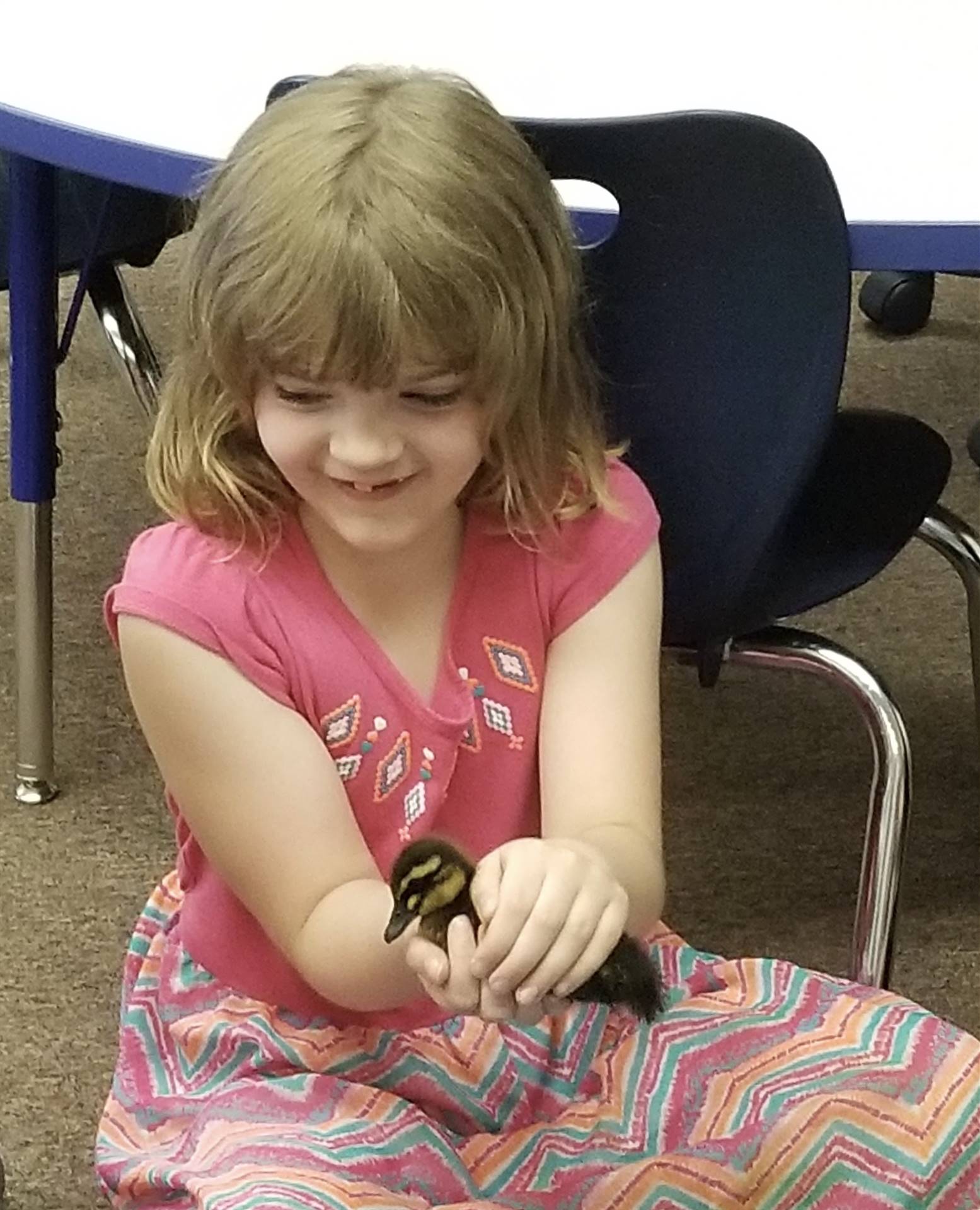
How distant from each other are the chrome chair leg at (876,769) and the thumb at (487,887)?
0.42 meters

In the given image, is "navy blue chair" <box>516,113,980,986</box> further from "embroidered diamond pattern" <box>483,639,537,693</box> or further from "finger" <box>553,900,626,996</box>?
"finger" <box>553,900,626,996</box>

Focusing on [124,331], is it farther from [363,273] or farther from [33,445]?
[363,273]

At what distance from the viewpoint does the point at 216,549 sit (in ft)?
2.93

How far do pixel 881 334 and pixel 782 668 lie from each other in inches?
54.1

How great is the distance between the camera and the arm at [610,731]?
93cm

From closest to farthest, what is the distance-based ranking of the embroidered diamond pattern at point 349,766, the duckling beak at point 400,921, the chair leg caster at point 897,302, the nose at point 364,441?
1. the duckling beak at point 400,921
2. the nose at point 364,441
3. the embroidered diamond pattern at point 349,766
4. the chair leg caster at point 897,302

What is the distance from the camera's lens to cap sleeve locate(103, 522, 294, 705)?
871mm

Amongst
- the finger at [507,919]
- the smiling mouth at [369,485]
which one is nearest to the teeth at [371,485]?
the smiling mouth at [369,485]

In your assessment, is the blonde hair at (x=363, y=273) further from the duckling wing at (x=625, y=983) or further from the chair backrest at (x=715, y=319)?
the duckling wing at (x=625, y=983)

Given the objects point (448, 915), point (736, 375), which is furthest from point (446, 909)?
point (736, 375)

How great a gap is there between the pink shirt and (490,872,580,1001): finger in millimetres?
209

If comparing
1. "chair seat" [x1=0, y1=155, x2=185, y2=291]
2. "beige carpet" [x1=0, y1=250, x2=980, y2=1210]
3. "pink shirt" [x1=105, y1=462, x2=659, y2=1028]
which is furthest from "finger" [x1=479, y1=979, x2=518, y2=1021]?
"chair seat" [x1=0, y1=155, x2=185, y2=291]

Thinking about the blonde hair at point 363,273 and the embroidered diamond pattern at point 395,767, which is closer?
the blonde hair at point 363,273

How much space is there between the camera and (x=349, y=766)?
92cm
